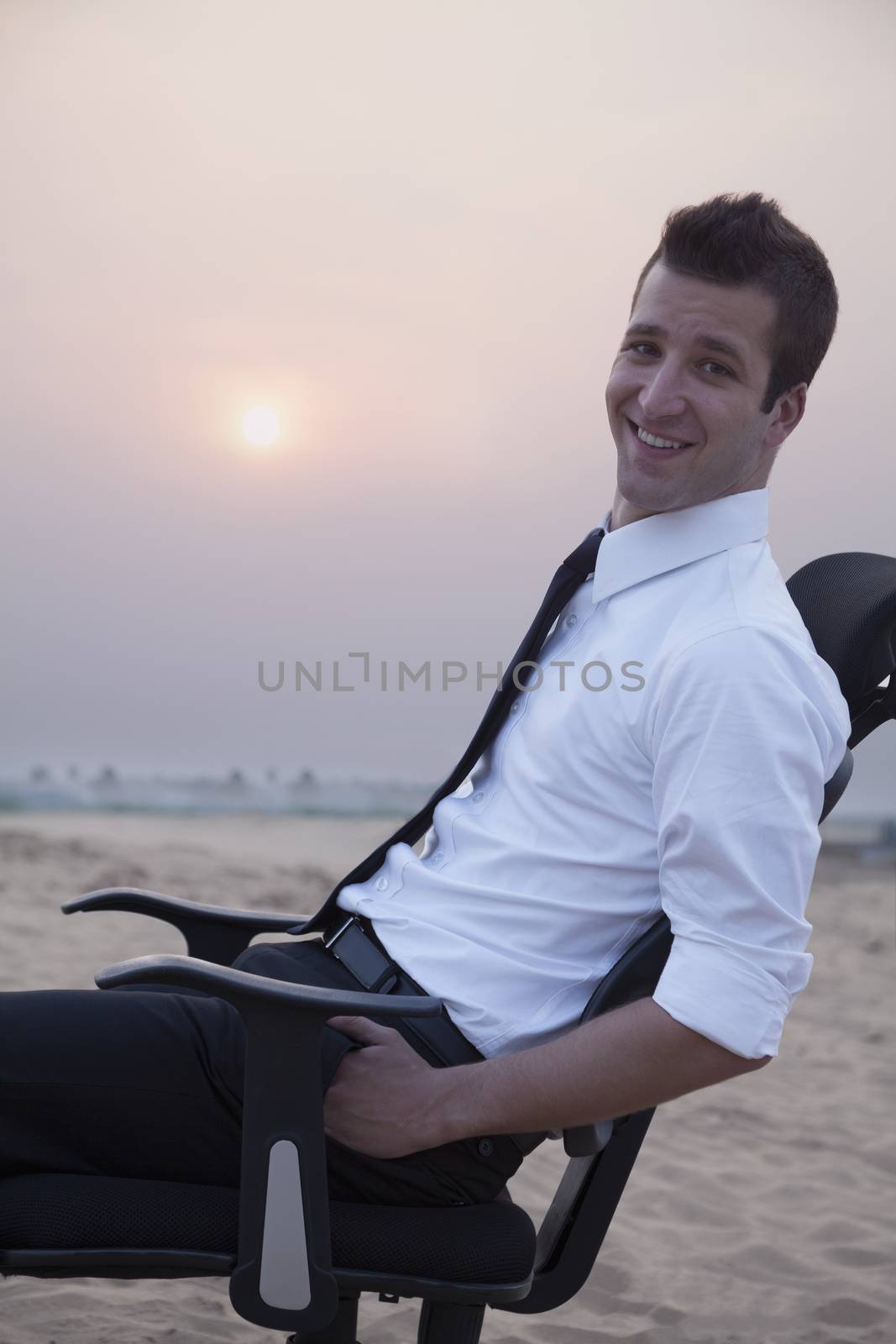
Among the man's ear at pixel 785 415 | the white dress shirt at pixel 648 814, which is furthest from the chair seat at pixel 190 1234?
the man's ear at pixel 785 415

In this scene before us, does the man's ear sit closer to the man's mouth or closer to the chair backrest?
the man's mouth

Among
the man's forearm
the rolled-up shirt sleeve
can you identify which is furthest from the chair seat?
the rolled-up shirt sleeve

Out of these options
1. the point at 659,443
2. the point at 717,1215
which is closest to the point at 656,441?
the point at 659,443

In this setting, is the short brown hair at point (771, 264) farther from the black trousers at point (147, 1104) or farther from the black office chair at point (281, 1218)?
the black trousers at point (147, 1104)

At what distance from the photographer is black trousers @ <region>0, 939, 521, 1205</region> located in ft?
4.48

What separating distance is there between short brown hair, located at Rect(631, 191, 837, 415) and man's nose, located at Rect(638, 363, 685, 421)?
0.39 ft

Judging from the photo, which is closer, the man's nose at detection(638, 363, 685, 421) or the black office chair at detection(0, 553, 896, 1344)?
the black office chair at detection(0, 553, 896, 1344)

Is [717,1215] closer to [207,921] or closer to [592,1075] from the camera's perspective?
[207,921]

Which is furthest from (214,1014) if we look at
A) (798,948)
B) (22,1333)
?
(22,1333)

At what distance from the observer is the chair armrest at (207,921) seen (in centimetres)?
185

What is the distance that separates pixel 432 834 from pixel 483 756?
0.13 metres

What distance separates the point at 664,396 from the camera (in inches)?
64.8

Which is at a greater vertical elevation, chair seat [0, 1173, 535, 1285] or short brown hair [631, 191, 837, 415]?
short brown hair [631, 191, 837, 415]

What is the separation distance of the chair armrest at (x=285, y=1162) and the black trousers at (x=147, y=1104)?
0.06 m
